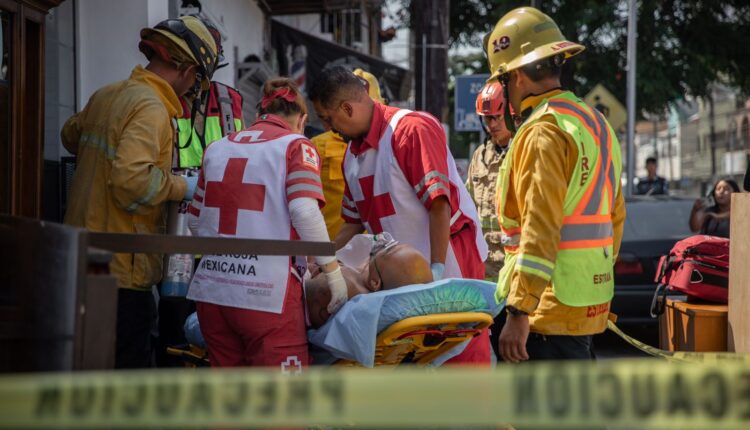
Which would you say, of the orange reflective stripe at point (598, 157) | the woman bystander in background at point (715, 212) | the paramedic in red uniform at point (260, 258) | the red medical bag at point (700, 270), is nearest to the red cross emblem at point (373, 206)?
the paramedic in red uniform at point (260, 258)

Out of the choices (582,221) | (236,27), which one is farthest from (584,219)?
(236,27)

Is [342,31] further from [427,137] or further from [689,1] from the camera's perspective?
[427,137]

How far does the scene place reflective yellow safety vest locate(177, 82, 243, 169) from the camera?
16.4 feet

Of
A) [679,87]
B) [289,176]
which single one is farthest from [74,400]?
[679,87]

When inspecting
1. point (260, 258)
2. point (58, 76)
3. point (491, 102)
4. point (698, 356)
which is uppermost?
point (58, 76)

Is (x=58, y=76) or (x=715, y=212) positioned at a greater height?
(x=58, y=76)

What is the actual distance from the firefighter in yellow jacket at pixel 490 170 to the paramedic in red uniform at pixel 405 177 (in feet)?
4.52

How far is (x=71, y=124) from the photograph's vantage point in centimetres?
452

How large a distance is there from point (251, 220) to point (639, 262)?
269 inches

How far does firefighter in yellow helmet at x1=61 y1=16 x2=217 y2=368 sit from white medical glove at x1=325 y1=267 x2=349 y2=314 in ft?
2.77

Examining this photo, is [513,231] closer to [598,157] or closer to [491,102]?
[598,157]

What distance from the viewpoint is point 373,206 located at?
4.89 m

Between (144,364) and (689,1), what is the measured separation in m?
20.0

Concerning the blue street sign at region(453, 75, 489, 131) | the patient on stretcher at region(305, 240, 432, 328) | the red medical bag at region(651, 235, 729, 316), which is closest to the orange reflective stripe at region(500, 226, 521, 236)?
the patient on stretcher at region(305, 240, 432, 328)
